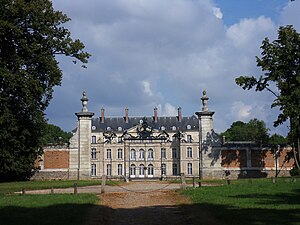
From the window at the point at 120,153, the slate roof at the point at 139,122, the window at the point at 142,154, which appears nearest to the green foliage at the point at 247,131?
the slate roof at the point at 139,122

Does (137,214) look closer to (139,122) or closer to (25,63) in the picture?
(25,63)

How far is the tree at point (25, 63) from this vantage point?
93.7ft

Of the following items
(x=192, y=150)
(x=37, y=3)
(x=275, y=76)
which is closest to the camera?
(x=37, y=3)

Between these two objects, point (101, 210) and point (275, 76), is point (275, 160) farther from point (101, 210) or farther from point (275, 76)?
point (101, 210)

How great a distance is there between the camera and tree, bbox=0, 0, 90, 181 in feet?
93.7

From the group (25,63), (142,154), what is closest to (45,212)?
(25,63)

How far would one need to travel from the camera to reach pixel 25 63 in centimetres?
2977

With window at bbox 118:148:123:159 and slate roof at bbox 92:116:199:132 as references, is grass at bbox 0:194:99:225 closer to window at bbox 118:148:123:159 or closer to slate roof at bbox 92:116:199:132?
window at bbox 118:148:123:159

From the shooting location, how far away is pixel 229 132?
334ft

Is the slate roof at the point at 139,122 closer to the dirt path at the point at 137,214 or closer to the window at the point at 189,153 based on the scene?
the window at the point at 189,153

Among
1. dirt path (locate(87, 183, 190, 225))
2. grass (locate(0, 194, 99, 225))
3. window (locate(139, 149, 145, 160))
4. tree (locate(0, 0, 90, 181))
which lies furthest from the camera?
window (locate(139, 149, 145, 160))

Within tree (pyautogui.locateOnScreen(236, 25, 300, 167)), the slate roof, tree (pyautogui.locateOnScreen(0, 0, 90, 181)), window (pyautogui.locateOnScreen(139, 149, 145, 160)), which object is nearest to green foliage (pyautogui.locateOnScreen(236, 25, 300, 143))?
tree (pyautogui.locateOnScreen(236, 25, 300, 167))

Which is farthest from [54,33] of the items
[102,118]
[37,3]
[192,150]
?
[102,118]

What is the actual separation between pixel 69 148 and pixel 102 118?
41.4 m
